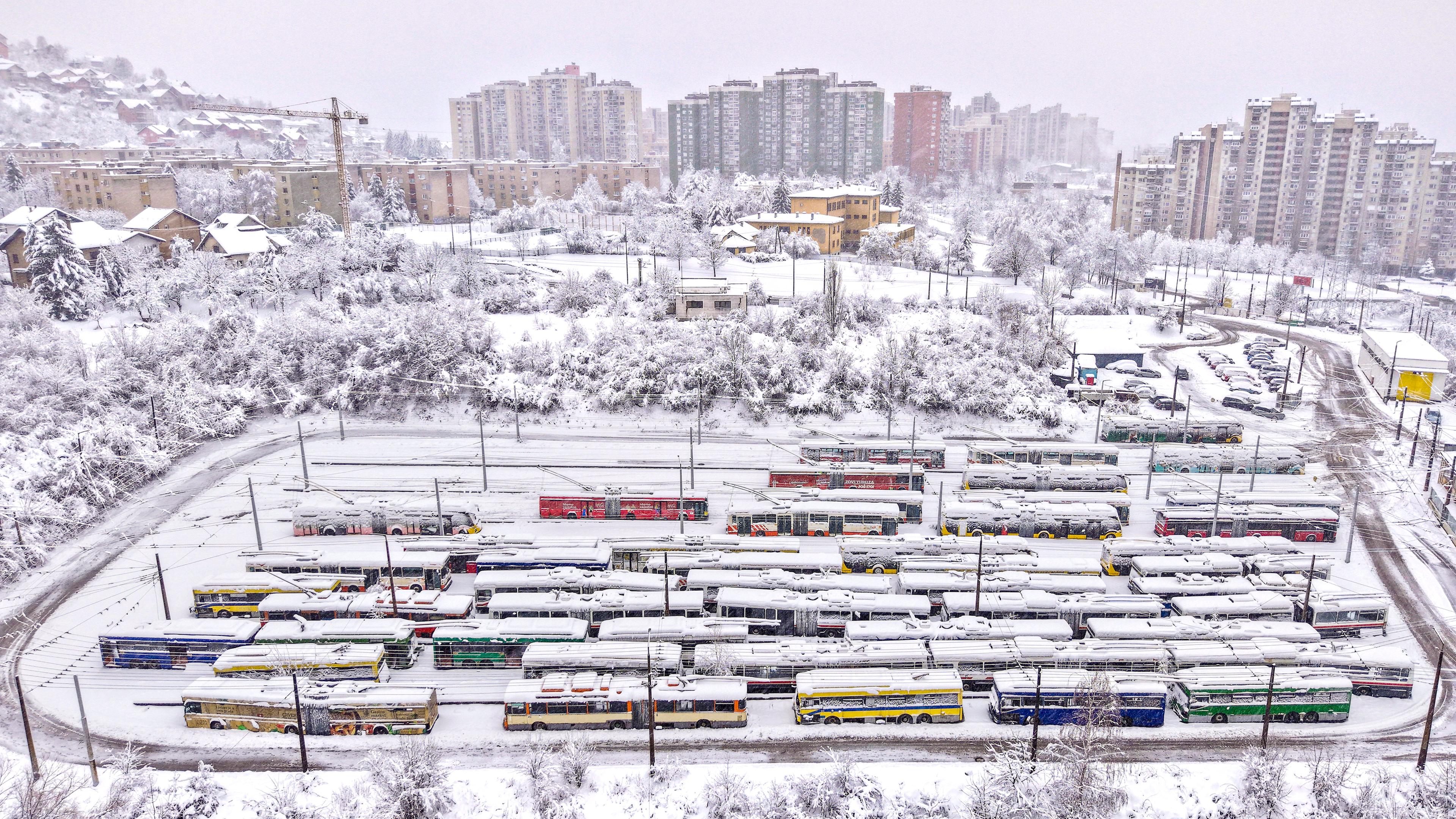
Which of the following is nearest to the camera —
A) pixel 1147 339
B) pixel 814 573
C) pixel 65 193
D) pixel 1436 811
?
pixel 1436 811

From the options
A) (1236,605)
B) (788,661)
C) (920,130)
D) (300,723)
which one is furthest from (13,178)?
(920,130)

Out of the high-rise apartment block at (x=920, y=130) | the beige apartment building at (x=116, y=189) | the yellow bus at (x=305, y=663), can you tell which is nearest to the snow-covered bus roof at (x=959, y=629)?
the yellow bus at (x=305, y=663)

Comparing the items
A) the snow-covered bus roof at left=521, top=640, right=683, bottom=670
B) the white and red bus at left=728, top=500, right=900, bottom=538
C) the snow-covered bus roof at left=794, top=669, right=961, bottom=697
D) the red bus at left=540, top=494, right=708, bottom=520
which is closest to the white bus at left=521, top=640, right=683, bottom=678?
the snow-covered bus roof at left=521, top=640, right=683, bottom=670

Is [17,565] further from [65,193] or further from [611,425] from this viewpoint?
[65,193]

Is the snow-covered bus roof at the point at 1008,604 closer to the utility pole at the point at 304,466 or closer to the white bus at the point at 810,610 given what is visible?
the white bus at the point at 810,610

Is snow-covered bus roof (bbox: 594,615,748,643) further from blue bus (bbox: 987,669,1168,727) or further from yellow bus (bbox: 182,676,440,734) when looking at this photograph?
blue bus (bbox: 987,669,1168,727)

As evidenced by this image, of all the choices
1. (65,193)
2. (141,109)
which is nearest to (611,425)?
(65,193)
